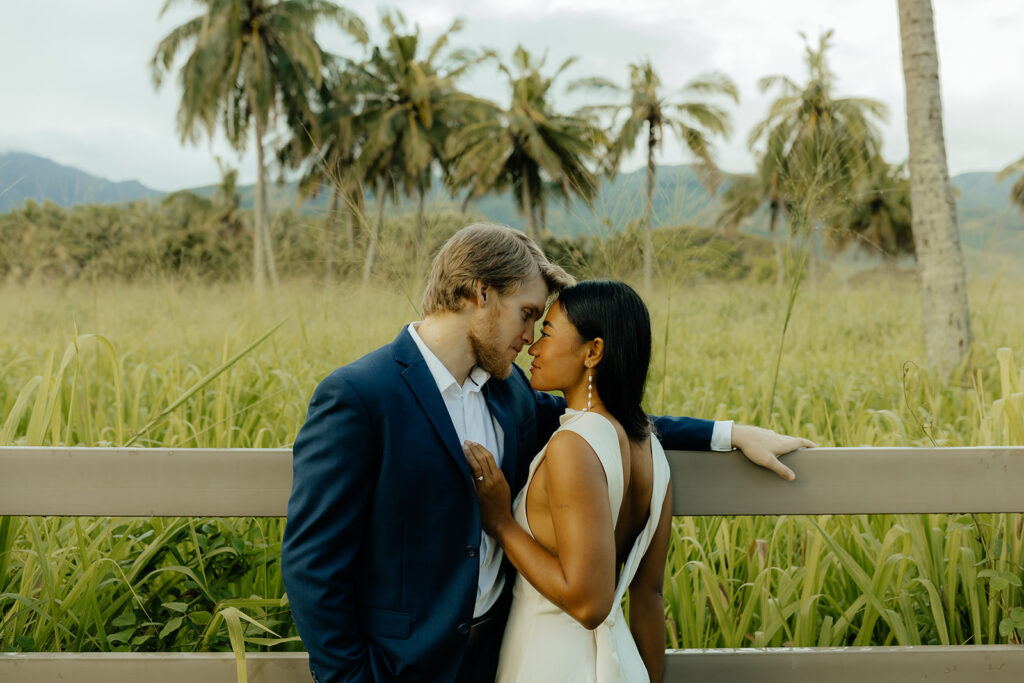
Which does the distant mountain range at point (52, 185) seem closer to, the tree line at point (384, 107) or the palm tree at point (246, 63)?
the tree line at point (384, 107)

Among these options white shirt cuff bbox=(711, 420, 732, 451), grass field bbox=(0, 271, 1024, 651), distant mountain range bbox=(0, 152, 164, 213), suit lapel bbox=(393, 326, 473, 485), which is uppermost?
distant mountain range bbox=(0, 152, 164, 213)

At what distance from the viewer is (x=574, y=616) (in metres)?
1.47

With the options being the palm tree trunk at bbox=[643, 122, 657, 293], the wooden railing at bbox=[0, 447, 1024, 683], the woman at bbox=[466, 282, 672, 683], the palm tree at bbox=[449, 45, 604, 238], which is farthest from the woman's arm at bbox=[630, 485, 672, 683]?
the palm tree at bbox=[449, 45, 604, 238]

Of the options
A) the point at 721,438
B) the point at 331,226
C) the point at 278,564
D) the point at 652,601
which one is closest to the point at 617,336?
the point at 721,438

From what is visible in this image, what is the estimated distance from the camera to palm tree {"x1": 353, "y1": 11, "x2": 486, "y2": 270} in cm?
Answer: 3581

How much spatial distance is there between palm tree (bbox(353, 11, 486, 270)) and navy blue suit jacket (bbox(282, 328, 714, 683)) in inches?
1358

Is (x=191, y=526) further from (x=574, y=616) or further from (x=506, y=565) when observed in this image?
(x=574, y=616)

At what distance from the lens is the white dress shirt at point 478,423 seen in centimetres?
165

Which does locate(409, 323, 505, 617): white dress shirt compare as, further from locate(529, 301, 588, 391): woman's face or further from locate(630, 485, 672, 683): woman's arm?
locate(630, 485, 672, 683): woman's arm

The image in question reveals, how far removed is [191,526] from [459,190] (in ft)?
5.51

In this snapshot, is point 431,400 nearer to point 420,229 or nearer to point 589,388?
point 589,388

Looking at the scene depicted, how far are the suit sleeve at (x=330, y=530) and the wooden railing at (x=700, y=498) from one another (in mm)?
372

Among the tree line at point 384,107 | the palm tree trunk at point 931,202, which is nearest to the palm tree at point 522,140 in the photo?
the tree line at point 384,107

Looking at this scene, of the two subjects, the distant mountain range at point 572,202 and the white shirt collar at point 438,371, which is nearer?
the white shirt collar at point 438,371
